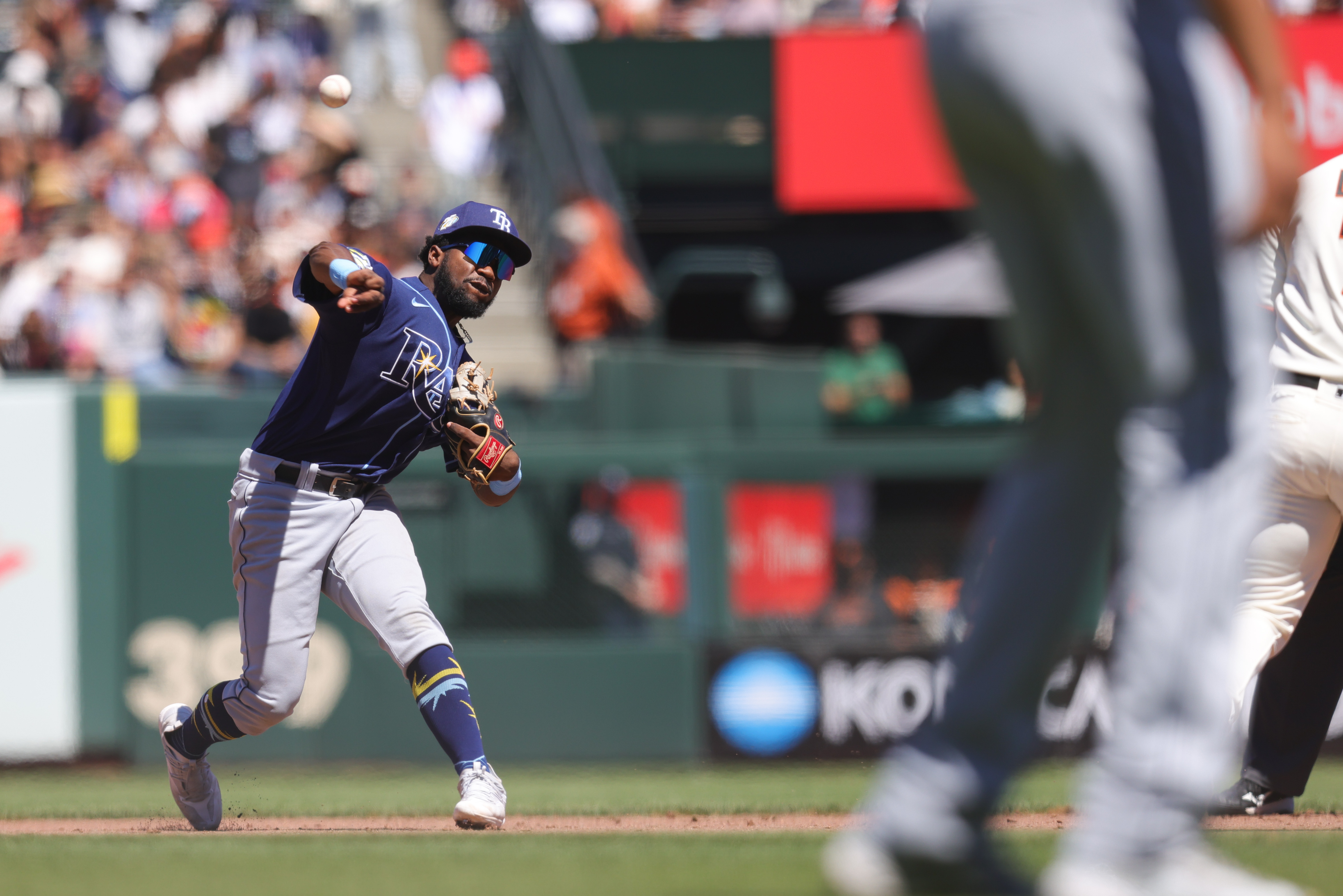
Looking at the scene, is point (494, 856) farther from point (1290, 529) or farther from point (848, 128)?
point (848, 128)

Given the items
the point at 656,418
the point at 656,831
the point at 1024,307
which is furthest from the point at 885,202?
the point at 1024,307

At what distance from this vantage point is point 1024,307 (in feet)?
8.10

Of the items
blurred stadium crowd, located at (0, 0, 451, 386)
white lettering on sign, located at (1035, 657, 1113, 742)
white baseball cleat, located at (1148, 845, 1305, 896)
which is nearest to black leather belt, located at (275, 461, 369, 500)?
white baseball cleat, located at (1148, 845, 1305, 896)

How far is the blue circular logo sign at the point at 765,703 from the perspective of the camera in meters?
9.15

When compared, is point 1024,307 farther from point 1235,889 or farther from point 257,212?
point 257,212

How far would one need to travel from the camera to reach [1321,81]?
458 inches

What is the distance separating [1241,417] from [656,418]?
844 cm

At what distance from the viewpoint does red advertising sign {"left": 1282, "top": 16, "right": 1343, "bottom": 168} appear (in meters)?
11.6

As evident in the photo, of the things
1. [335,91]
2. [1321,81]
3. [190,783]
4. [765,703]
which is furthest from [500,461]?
[1321,81]

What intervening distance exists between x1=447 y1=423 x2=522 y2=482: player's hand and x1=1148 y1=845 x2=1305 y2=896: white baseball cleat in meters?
3.02

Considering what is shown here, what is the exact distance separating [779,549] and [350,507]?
4746 millimetres

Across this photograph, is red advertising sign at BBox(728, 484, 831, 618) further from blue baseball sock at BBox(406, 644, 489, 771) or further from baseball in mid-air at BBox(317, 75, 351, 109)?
blue baseball sock at BBox(406, 644, 489, 771)

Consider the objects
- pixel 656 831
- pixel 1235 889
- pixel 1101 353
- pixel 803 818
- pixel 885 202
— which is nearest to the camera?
pixel 1235 889

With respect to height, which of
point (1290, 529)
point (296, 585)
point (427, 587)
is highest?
point (1290, 529)
